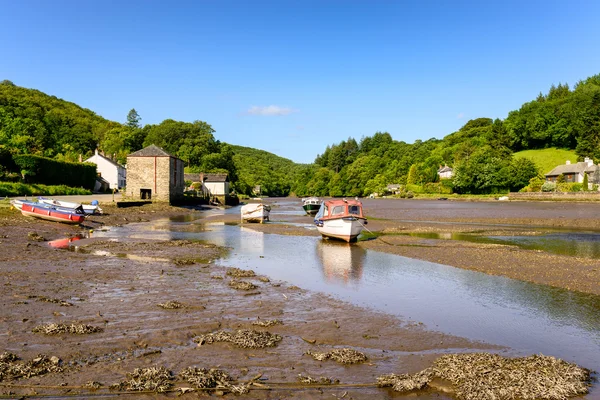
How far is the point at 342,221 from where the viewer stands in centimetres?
2814

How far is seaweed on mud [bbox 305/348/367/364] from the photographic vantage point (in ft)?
26.3

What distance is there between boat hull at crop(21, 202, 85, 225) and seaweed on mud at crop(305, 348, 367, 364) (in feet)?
94.3

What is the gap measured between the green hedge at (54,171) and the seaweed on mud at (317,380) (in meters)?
57.8

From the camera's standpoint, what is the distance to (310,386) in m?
6.96

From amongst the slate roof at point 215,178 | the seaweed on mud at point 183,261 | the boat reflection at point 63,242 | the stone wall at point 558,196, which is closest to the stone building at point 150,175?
the slate roof at point 215,178

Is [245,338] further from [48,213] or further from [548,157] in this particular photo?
[548,157]

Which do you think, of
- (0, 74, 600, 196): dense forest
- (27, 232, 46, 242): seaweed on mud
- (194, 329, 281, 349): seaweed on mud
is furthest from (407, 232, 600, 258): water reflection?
(0, 74, 600, 196): dense forest

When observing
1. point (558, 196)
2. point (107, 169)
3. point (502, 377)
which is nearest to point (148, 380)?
point (502, 377)

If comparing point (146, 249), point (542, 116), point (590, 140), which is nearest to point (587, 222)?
point (146, 249)

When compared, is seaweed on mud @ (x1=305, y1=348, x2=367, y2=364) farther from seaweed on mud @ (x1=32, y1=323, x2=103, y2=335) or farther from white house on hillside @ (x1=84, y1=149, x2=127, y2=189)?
white house on hillside @ (x1=84, y1=149, x2=127, y2=189)

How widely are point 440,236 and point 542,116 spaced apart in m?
138

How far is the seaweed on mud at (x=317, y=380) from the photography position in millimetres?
7043

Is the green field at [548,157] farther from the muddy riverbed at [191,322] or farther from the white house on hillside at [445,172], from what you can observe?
the muddy riverbed at [191,322]

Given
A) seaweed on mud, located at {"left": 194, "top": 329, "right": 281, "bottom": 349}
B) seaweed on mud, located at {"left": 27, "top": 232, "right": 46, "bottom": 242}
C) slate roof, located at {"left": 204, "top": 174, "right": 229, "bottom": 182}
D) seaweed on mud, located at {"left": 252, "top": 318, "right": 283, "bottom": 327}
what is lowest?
seaweed on mud, located at {"left": 252, "top": 318, "right": 283, "bottom": 327}
